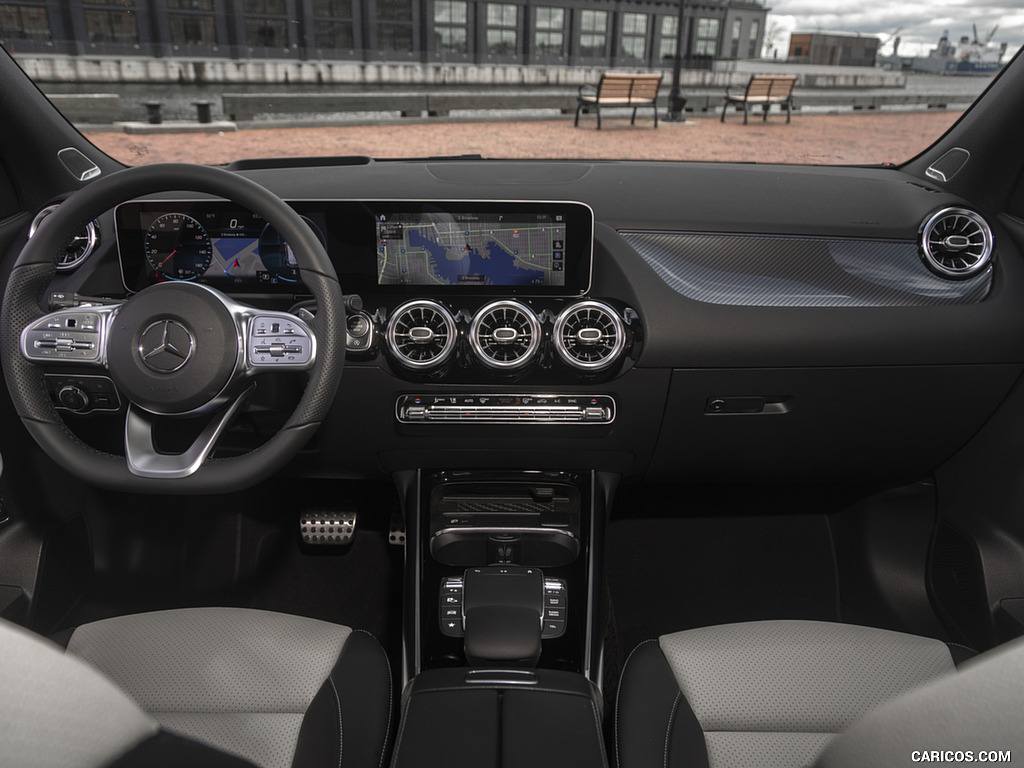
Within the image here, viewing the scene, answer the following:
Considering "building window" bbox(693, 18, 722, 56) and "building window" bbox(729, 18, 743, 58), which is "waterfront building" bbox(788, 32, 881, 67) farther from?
"building window" bbox(693, 18, 722, 56)

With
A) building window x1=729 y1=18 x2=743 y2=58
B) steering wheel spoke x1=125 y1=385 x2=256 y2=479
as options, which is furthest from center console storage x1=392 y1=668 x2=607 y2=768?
building window x1=729 y1=18 x2=743 y2=58

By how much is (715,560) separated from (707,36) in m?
→ 1.99

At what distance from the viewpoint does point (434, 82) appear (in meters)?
3.03

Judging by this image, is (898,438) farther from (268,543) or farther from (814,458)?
(268,543)

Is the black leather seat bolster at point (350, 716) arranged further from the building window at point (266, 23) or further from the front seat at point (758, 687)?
the building window at point (266, 23)

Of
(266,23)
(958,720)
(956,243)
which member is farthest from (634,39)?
(958,720)

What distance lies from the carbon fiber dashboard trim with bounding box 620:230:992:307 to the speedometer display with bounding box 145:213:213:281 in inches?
42.1

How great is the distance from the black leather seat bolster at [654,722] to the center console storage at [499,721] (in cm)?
10

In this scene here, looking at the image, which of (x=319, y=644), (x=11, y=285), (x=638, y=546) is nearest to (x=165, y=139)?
(x=11, y=285)

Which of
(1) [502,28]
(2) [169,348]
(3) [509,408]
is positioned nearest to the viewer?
(2) [169,348]

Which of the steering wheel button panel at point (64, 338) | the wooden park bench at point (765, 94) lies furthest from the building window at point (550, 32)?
the steering wheel button panel at point (64, 338)

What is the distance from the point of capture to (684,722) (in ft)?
4.93

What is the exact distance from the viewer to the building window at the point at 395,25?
2.34 metres

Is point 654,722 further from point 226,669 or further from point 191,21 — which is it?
point 191,21
